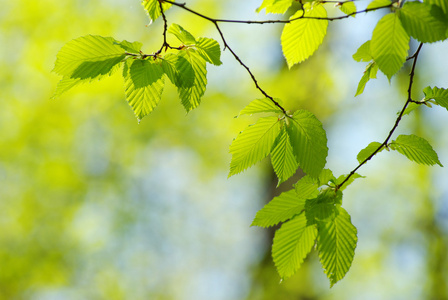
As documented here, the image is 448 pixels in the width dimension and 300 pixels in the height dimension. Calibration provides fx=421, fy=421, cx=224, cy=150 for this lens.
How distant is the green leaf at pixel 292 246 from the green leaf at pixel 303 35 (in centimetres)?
30

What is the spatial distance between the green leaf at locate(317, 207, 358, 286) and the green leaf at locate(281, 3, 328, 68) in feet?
0.97

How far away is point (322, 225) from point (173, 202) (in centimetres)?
611

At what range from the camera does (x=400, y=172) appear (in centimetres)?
634

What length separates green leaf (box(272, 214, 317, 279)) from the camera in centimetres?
71

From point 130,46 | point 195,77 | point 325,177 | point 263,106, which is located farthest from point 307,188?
point 130,46

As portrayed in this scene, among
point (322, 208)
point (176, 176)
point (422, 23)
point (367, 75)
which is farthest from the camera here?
point (176, 176)

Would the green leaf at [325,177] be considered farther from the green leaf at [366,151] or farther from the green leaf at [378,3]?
the green leaf at [378,3]

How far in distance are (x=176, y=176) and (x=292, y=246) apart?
6031 millimetres

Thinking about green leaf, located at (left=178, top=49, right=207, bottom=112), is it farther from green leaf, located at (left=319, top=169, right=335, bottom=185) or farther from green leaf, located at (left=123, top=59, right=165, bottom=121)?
green leaf, located at (left=319, top=169, right=335, bottom=185)

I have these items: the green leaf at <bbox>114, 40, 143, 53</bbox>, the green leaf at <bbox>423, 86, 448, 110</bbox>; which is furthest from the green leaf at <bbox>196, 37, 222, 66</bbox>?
the green leaf at <bbox>423, 86, 448, 110</bbox>

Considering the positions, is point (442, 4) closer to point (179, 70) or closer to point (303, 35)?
point (303, 35)

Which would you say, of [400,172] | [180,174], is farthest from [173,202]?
[400,172]

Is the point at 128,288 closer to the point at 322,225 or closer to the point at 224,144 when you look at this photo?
the point at 224,144

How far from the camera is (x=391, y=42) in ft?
1.90
